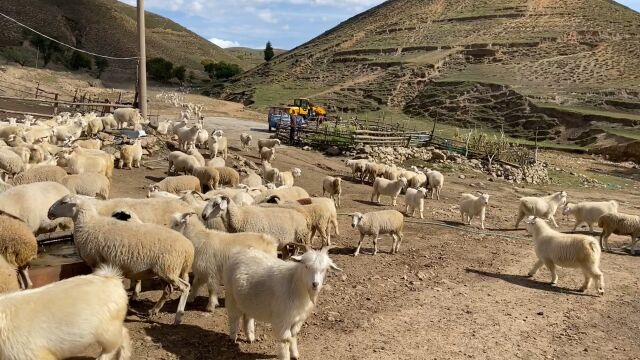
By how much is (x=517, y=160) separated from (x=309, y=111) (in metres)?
17.9

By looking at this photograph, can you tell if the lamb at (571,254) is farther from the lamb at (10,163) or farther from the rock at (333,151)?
the rock at (333,151)

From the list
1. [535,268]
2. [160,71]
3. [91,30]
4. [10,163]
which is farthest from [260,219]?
[91,30]

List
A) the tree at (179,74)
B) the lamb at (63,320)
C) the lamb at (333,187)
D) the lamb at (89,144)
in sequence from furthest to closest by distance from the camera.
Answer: the tree at (179,74) → the lamb at (333,187) → the lamb at (89,144) → the lamb at (63,320)

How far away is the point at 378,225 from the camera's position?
11781 mm

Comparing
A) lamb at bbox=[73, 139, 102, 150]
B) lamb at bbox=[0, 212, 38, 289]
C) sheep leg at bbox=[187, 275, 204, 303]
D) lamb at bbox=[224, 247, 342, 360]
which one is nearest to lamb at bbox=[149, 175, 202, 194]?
lamb at bbox=[73, 139, 102, 150]

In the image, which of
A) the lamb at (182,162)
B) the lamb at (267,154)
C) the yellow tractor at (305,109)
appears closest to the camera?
the lamb at (182,162)

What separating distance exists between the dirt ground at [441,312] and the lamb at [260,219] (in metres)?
1.04

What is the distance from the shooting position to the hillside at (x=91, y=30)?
88688mm

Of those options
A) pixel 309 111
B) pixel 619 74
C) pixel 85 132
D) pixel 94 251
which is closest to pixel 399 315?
pixel 94 251

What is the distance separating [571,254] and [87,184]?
31.1 feet

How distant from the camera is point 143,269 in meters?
7.04

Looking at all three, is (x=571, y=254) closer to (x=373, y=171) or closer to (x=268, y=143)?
(x=373, y=171)

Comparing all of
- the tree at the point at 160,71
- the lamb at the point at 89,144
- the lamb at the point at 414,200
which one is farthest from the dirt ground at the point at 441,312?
the tree at the point at 160,71

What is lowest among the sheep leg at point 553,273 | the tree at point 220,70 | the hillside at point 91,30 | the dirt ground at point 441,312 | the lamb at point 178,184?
the dirt ground at point 441,312
